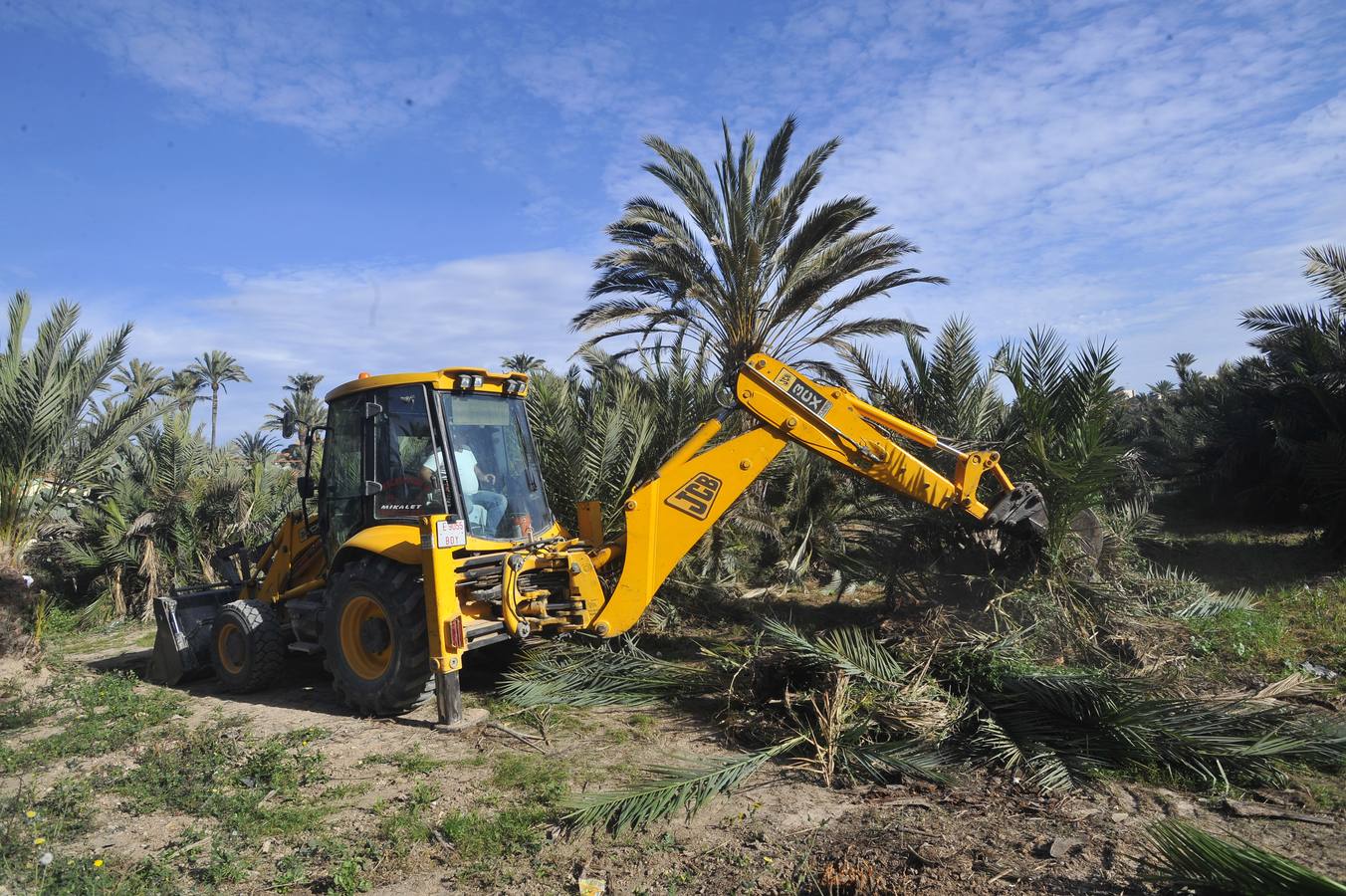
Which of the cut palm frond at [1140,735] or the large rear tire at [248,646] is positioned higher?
the large rear tire at [248,646]

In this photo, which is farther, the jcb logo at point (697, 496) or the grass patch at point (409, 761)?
the jcb logo at point (697, 496)

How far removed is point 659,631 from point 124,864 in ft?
16.7

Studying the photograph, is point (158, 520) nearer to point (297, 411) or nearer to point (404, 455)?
point (404, 455)

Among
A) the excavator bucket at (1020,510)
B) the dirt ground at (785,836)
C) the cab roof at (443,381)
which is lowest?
the dirt ground at (785,836)

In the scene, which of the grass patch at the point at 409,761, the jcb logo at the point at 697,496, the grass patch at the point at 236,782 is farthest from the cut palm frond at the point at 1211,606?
the grass patch at the point at 236,782

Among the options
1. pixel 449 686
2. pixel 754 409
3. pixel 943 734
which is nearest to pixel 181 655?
pixel 449 686

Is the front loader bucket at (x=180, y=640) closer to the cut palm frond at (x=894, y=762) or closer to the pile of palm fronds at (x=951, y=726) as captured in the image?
the pile of palm fronds at (x=951, y=726)

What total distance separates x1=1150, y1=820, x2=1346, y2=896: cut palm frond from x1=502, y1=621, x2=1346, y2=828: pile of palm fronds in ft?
4.44

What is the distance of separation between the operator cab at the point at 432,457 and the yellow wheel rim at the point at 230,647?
1.13m

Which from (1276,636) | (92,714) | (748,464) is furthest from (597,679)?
(1276,636)

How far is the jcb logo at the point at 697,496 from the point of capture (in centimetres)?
693

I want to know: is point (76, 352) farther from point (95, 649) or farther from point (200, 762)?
point (200, 762)

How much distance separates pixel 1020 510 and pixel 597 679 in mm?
3492

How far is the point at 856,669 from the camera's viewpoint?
5652 millimetres
